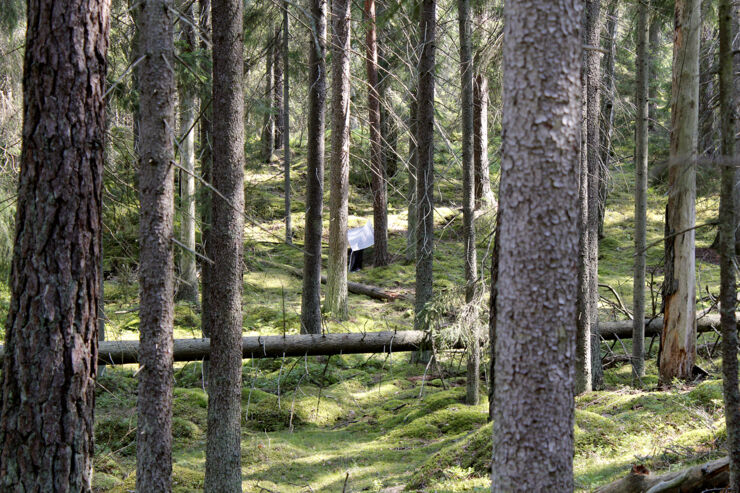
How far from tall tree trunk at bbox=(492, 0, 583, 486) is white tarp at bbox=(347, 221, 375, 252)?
15.3 meters

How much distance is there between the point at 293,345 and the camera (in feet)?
29.1

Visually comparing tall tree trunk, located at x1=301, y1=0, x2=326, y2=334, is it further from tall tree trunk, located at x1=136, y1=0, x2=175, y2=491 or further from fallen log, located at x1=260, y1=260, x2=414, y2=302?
tall tree trunk, located at x1=136, y1=0, x2=175, y2=491

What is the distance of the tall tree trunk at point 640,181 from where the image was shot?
8891 mm

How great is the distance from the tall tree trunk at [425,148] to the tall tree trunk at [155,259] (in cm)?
539

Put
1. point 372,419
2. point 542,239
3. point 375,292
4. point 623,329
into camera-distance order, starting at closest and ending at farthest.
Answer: point 542,239, point 372,419, point 623,329, point 375,292

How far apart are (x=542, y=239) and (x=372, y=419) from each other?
6523 millimetres

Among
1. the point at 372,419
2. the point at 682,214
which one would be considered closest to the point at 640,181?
the point at 682,214

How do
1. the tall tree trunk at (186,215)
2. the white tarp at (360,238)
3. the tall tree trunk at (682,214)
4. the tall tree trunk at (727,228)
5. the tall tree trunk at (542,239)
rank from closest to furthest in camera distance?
the tall tree trunk at (542,239), the tall tree trunk at (727,228), the tall tree trunk at (682,214), the tall tree trunk at (186,215), the white tarp at (360,238)

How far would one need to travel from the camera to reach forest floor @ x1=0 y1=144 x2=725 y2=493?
19.2 feet

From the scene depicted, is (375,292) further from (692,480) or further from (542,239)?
(542,239)

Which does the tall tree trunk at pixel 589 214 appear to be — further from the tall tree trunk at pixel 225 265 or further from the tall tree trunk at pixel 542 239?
the tall tree trunk at pixel 542 239

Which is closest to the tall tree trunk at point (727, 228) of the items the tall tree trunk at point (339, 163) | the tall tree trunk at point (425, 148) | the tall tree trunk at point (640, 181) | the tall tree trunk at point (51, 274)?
the tall tree trunk at point (51, 274)

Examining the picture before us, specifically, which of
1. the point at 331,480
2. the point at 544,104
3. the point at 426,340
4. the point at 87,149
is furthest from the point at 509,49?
the point at 426,340

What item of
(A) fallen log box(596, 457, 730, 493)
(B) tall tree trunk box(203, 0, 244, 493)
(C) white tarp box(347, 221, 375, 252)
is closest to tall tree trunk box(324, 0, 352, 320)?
→ (B) tall tree trunk box(203, 0, 244, 493)
